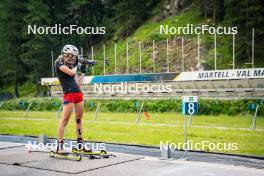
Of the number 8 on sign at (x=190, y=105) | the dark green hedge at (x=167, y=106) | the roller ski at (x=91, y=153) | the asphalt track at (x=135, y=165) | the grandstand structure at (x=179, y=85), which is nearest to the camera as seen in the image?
the asphalt track at (x=135, y=165)

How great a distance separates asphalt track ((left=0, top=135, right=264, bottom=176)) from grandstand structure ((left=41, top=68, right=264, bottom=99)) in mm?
23230

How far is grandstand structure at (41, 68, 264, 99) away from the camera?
3625 cm

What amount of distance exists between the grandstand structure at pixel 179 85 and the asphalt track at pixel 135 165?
23230mm

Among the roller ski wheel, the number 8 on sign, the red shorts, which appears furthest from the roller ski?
the number 8 on sign

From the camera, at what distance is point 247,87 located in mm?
37062

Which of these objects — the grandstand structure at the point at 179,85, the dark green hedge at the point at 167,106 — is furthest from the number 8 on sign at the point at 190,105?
the grandstand structure at the point at 179,85

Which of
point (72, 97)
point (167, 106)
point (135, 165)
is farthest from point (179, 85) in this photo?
point (135, 165)

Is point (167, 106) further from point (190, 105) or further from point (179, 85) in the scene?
point (190, 105)

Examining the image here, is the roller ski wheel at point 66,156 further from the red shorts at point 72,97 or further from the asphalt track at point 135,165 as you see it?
the red shorts at point 72,97

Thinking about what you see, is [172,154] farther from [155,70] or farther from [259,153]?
[155,70]

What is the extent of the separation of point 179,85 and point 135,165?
3474cm

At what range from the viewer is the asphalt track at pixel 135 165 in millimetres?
7512

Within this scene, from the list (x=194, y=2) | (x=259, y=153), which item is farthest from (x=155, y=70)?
(x=259, y=153)

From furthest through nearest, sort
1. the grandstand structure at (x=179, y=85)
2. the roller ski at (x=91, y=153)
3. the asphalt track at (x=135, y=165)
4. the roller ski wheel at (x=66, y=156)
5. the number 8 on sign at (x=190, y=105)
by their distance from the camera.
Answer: the grandstand structure at (x=179, y=85) < the number 8 on sign at (x=190, y=105) < the roller ski at (x=91, y=153) < the roller ski wheel at (x=66, y=156) < the asphalt track at (x=135, y=165)
